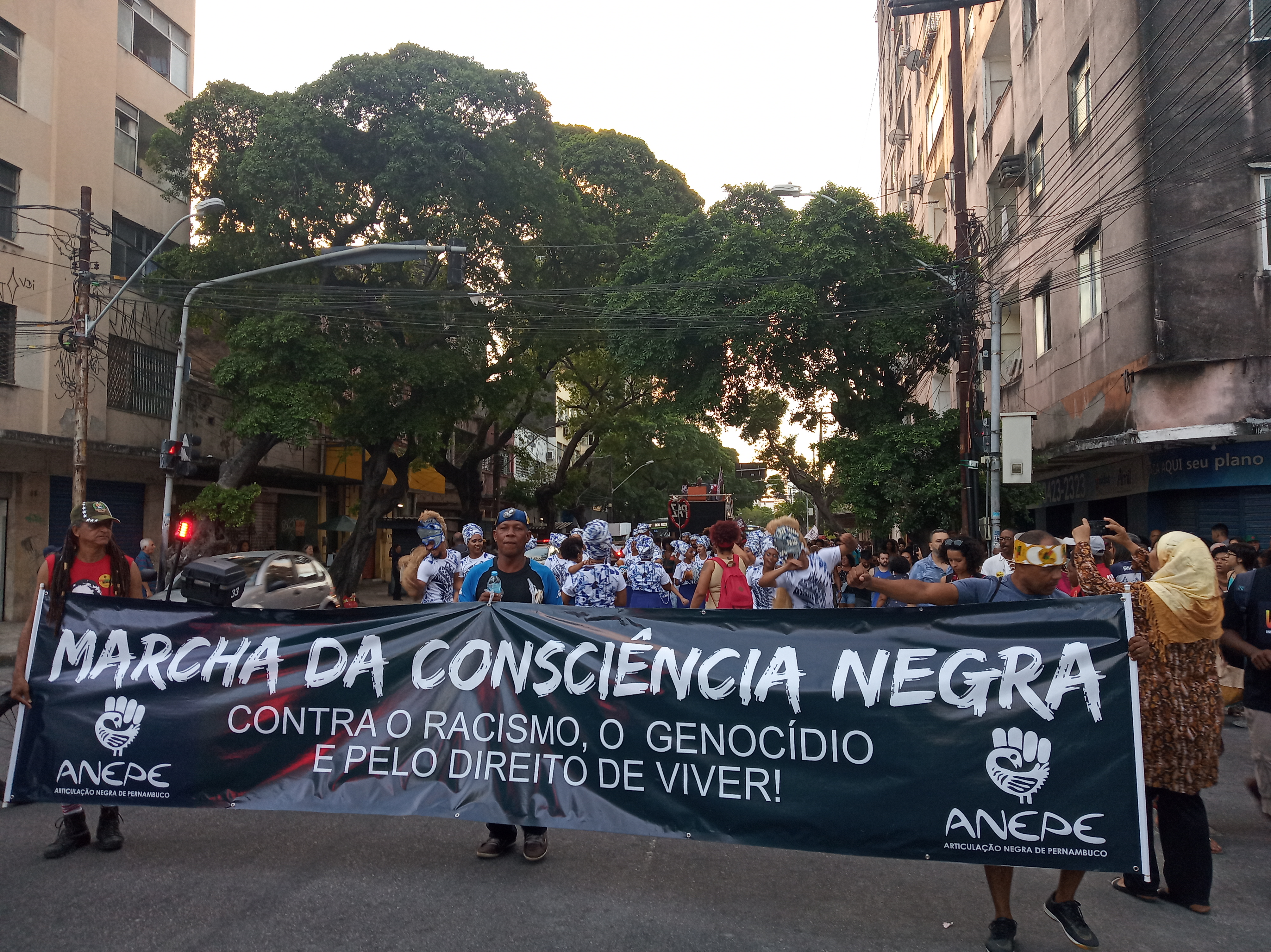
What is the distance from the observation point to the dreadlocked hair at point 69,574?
5.22 metres

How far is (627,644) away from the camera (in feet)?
15.5

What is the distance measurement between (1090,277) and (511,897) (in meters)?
16.6

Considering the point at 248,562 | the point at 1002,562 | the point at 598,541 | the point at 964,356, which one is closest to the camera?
the point at 598,541

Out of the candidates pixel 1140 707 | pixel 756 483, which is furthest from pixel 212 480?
pixel 756 483

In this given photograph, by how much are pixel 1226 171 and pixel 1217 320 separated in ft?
7.48

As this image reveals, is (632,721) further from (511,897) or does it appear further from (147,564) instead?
(147,564)

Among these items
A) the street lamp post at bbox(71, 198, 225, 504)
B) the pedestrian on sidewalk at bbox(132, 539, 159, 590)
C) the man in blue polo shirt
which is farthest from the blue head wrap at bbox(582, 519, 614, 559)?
the street lamp post at bbox(71, 198, 225, 504)

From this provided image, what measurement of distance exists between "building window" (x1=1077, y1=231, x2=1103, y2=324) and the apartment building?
0.16ft

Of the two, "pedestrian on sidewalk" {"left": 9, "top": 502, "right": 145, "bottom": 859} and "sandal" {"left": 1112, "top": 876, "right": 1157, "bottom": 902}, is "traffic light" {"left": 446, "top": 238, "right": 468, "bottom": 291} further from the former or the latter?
"sandal" {"left": 1112, "top": 876, "right": 1157, "bottom": 902}

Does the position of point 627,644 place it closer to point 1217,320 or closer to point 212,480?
point 1217,320

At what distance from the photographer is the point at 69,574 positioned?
5.34 metres

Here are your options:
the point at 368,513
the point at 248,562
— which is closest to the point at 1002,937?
the point at 248,562

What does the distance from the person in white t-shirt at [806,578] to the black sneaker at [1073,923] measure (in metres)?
4.35

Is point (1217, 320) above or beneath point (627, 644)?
above
